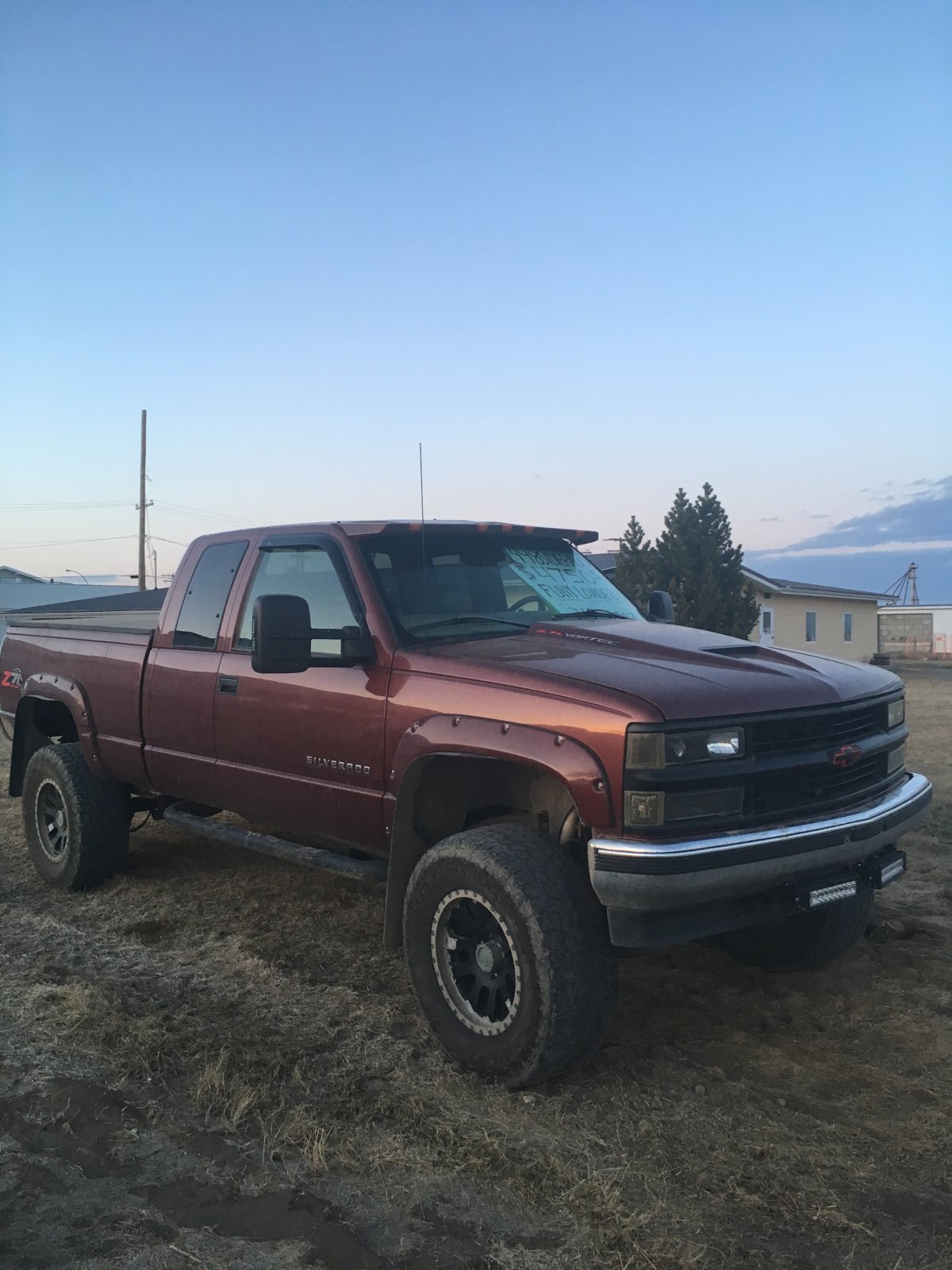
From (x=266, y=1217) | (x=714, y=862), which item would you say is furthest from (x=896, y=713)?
(x=266, y=1217)

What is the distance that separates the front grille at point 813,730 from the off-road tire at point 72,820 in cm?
406

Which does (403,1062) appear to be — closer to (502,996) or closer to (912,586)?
(502,996)

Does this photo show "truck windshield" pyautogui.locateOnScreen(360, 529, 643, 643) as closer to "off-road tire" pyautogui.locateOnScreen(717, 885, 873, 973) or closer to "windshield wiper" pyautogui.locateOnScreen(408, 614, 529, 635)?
"windshield wiper" pyautogui.locateOnScreen(408, 614, 529, 635)

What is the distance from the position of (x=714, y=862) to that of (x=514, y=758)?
75 centimetres

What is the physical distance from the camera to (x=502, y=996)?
3.58 metres

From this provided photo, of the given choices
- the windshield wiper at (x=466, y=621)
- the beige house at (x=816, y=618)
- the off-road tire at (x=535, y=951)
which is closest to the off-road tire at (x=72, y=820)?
the windshield wiper at (x=466, y=621)

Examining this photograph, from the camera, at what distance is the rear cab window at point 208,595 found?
5.17 m

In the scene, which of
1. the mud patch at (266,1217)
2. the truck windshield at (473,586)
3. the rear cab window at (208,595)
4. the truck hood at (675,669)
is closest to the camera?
the mud patch at (266,1217)

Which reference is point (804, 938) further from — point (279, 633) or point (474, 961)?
point (279, 633)

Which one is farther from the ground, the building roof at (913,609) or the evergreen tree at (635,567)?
the evergreen tree at (635,567)

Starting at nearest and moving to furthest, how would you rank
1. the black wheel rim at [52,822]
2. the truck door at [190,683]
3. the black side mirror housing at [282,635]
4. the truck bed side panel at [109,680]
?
the black side mirror housing at [282,635] < the truck door at [190,683] < the truck bed side panel at [109,680] < the black wheel rim at [52,822]

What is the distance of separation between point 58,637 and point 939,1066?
207 inches

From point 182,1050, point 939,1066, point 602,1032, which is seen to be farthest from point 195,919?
point 939,1066

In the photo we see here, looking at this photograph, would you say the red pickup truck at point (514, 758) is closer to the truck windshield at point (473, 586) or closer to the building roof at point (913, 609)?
the truck windshield at point (473, 586)
